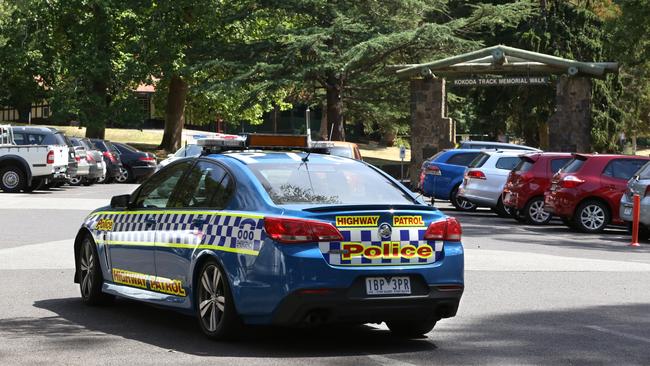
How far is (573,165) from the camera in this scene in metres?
23.8

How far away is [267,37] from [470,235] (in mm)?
30492

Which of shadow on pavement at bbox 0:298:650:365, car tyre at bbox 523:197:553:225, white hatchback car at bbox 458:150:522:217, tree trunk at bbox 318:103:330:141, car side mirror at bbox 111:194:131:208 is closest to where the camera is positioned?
shadow on pavement at bbox 0:298:650:365

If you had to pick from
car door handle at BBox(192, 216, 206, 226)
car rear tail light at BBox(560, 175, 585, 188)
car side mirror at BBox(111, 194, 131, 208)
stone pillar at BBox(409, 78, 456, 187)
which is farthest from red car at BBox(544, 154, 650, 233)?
stone pillar at BBox(409, 78, 456, 187)

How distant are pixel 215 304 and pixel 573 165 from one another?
1576cm

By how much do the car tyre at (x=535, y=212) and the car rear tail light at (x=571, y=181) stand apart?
202 cm

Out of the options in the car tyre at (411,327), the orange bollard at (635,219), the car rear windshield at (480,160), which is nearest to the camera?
the car tyre at (411,327)

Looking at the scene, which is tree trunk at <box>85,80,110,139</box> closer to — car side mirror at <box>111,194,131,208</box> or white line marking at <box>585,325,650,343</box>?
car side mirror at <box>111,194,131,208</box>

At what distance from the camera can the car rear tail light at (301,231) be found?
859cm

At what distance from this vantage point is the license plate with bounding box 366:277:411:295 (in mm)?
8742

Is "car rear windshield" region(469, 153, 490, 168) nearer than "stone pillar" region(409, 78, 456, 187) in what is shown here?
Yes

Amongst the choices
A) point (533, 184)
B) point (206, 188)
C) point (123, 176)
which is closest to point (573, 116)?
point (533, 184)

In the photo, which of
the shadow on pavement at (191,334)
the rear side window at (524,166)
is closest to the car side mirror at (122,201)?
the shadow on pavement at (191,334)

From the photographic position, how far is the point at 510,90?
2370 inches

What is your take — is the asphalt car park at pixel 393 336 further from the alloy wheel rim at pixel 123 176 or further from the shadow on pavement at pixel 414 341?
the alloy wheel rim at pixel 123 176
